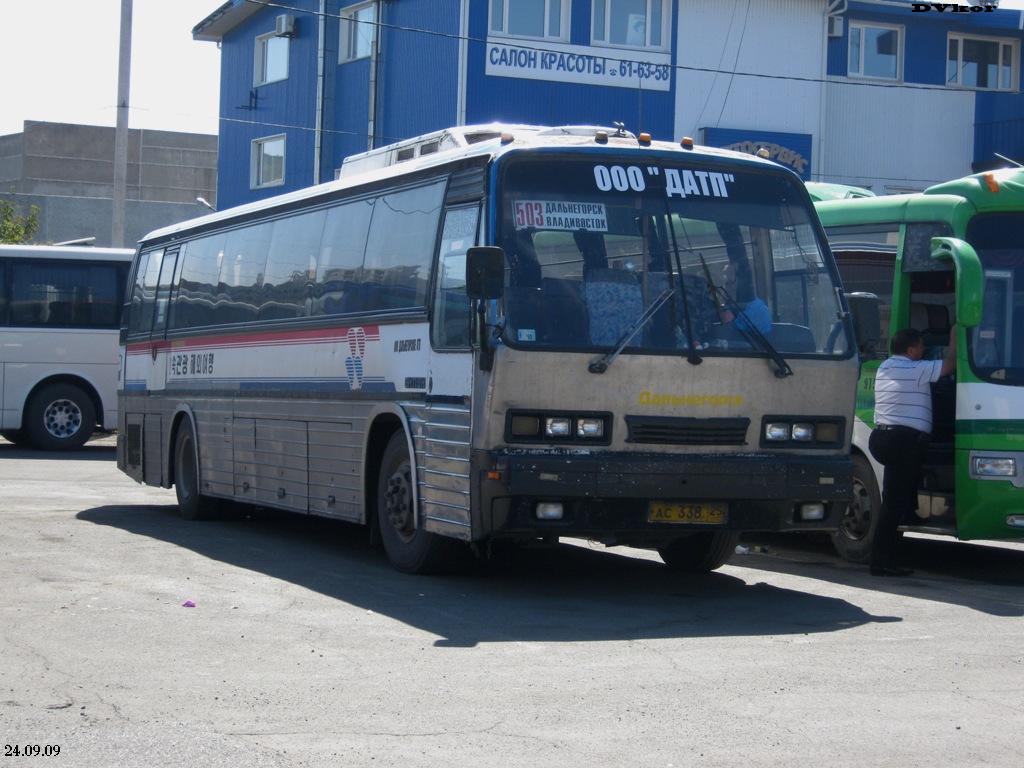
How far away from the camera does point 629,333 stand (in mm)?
10016

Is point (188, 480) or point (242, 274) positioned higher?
point (242, 274)

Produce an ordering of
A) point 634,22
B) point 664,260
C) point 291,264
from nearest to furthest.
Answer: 1. point 664,260
2. point 291,264
3. point 634,22

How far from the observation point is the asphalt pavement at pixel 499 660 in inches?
249

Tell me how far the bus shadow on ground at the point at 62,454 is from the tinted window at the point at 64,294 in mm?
2070

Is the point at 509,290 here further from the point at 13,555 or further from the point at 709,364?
the point at 13,555

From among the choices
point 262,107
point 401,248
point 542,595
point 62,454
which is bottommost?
point 62,454

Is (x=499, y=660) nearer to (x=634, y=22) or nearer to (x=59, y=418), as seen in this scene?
(x=59, y=418)

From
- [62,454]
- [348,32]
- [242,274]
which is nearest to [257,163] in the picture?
[348,32]

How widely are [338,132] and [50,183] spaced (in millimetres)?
44484

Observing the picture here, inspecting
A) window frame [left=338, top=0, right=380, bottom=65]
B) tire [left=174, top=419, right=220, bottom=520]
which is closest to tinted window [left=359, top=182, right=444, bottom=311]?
tire [left=174, top=419, right=220, bottom=520]

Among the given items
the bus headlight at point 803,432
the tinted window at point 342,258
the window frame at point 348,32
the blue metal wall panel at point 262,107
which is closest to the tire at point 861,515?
the bus headlight at point 803,432

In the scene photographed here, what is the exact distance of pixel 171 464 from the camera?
1648 centimetres

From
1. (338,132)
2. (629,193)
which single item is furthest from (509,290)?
(338,132)

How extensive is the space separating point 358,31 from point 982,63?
1497cm
